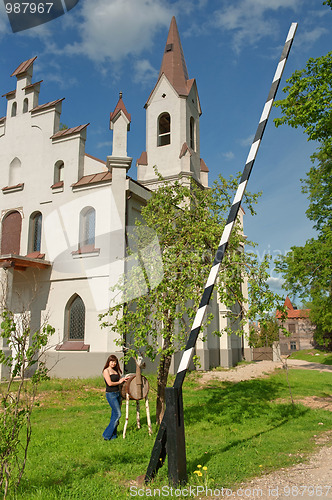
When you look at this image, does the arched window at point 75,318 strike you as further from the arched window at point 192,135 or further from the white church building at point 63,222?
the arched window at point 192,135

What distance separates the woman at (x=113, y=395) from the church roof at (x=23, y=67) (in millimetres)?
17953

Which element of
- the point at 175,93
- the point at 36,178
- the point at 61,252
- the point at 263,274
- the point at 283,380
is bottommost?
the point at 283,380

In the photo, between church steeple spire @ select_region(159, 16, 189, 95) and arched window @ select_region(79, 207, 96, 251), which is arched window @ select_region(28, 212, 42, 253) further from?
church steeple spire @ select_region(159, 16, 189, 95)

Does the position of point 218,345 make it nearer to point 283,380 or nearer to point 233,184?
point 283,380

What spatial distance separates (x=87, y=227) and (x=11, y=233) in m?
4.46

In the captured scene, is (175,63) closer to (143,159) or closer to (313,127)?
(143,159)

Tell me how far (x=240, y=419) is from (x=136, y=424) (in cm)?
262

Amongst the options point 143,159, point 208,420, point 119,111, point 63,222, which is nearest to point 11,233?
point 63,222

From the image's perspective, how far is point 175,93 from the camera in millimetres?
26391

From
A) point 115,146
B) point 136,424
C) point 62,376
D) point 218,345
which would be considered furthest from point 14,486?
point 218,345

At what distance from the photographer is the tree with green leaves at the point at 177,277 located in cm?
836

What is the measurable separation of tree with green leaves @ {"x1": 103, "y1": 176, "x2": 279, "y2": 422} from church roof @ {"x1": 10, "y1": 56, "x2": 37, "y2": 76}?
14.1 meters

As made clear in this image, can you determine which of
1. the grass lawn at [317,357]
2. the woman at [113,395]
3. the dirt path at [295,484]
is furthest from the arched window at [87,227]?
the grass lawn at [317,357]

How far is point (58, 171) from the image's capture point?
18.7 m
